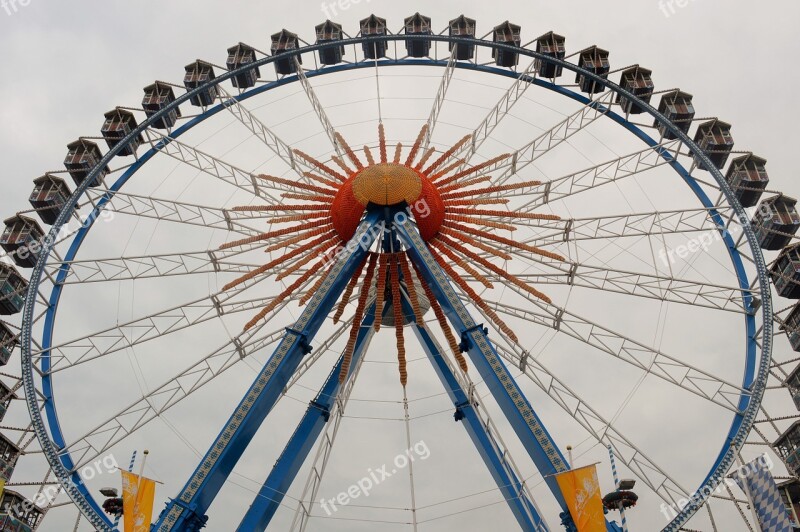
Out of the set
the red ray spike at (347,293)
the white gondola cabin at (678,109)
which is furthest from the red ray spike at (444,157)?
the white gondola cabin at (678,109)

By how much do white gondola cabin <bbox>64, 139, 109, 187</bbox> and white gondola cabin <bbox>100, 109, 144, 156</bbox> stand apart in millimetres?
576

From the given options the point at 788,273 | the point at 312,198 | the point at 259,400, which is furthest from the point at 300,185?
the point at 788,273

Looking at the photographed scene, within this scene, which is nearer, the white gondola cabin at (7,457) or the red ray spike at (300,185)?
the red ray spike at (300,185)

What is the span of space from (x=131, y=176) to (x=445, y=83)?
10751 mm

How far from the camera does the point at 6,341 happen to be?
24.2 meters

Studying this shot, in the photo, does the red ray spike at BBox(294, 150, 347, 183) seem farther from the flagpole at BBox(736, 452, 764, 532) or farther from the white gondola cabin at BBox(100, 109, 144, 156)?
the flagpole at BBox(736, 452, 764, 532)

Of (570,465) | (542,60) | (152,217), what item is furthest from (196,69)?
(570,465)

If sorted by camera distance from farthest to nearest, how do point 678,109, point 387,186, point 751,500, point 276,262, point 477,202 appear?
1. point 678,109
2. point 477,202
3. point 276,262
4. point 387,186
5. point 751,500

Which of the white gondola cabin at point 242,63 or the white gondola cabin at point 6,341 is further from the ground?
the white gondola cabin at point 242,63

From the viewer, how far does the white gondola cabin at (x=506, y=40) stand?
2383 centimetres

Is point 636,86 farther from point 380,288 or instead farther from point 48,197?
point 48,197

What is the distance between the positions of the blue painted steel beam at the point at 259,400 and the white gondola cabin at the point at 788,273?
48.1 feet

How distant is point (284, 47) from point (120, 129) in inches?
254

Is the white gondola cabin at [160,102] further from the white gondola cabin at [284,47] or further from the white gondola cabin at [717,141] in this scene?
the white gondola cabin at [717,141]
